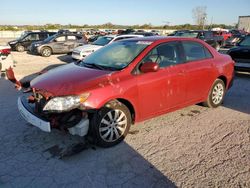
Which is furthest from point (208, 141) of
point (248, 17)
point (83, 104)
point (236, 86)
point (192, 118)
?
point (248, 17)

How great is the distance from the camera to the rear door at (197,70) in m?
4.95

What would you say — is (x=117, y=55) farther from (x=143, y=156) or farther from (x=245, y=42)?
(x=245, y=42)

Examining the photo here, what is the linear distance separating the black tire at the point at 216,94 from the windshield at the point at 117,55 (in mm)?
2090

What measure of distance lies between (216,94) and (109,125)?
3036 mm

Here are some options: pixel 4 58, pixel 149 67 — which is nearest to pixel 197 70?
pixel 149 67

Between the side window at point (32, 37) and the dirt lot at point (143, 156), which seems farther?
the side window at point (32, 37)

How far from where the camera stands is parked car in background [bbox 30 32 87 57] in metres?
17.0

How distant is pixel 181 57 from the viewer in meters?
4.83

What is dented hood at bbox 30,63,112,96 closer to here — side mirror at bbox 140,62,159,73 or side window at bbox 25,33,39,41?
side mirror at bbox 140,62,159,73

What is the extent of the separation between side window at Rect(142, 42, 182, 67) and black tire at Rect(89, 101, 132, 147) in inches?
38.0

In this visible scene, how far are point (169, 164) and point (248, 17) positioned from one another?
152 feet

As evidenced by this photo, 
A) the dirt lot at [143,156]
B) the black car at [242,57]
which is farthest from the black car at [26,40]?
the dirt lot at [143,156]

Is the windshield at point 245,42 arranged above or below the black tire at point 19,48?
above

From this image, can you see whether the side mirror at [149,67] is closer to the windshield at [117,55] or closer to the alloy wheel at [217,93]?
the windshield at [117,55]
